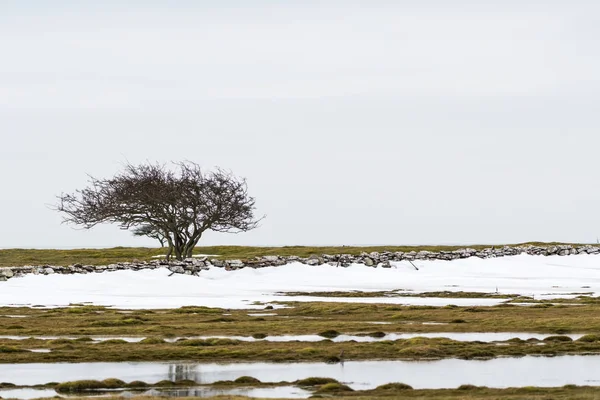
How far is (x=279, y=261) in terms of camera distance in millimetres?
62312

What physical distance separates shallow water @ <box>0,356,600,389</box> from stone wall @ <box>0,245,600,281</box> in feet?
100

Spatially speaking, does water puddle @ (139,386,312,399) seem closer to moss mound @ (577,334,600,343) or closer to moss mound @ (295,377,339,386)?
moss mound @ (295,377,339,386)

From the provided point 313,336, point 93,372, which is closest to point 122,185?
point 313,336

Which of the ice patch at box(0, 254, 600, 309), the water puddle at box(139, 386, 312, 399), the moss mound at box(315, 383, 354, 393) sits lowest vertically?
the water puddle at box(139, 386, 312, 399)

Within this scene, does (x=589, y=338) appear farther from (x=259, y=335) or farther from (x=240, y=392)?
(x=240, y=392)

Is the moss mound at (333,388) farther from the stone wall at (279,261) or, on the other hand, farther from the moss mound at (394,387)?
the stone wall at (279,261)

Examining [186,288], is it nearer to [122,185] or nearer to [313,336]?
[122,185]

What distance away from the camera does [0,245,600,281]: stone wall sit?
54.9 m

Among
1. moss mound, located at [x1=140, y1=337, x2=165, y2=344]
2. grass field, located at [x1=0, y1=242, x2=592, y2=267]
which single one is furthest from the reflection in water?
grass field, located at [x1=0, y1=242, x2=592, y2=267]

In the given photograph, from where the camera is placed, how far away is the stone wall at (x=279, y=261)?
5488 cm

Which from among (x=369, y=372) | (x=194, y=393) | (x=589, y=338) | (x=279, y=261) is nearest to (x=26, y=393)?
(x=194, y=393)

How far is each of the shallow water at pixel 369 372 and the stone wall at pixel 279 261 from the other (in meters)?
30.5

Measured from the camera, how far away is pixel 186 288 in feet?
175

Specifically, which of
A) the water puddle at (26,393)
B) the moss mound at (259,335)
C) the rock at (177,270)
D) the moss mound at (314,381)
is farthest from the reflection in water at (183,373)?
the rock at (177,270)
